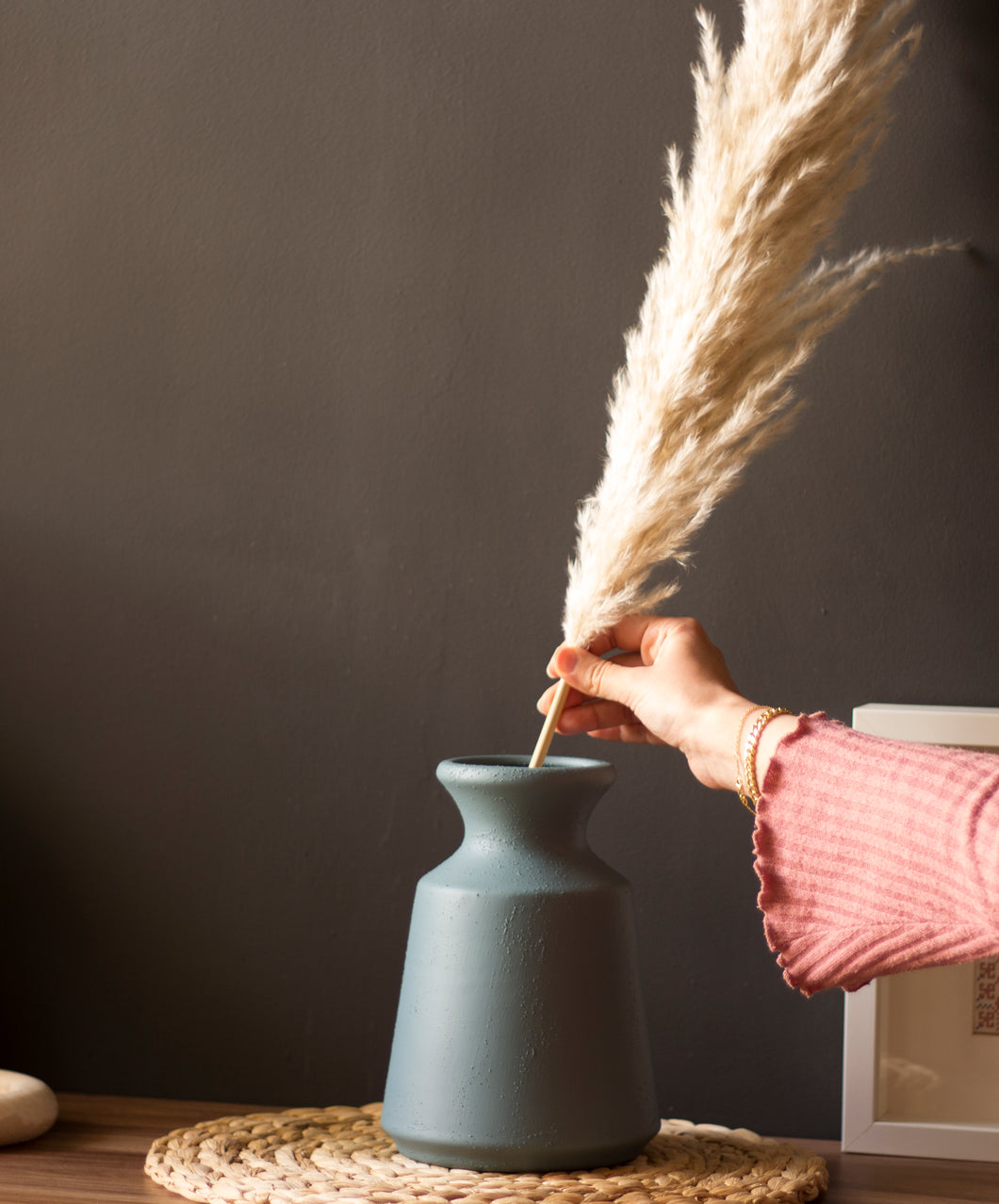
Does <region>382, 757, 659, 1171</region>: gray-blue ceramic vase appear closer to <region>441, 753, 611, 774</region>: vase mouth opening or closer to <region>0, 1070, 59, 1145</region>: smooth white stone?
<region>441, 753, 611, 774</region>: vase mouth opening

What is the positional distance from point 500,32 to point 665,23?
0.51ft

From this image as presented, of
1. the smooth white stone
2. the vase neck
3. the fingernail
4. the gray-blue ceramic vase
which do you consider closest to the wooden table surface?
the smooth white stone

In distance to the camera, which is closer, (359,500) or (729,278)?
(729,278)

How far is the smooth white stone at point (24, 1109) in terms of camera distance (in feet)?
3.41

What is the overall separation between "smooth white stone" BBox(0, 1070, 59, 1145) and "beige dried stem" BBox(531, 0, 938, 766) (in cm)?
60

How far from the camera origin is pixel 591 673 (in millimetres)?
951

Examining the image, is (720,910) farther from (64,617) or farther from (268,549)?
(64,617)

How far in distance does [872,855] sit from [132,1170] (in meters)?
0.63

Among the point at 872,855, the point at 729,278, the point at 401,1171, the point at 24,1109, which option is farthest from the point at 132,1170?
the point at 729,278

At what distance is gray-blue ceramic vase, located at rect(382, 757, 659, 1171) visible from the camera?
890 mm

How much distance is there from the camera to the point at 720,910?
46.7 inches

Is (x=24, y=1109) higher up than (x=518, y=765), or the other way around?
(x=518, y=765)

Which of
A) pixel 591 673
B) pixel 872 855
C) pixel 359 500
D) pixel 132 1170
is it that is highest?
pixel 359 500

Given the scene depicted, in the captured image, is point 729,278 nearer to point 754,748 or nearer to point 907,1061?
point 754,748
